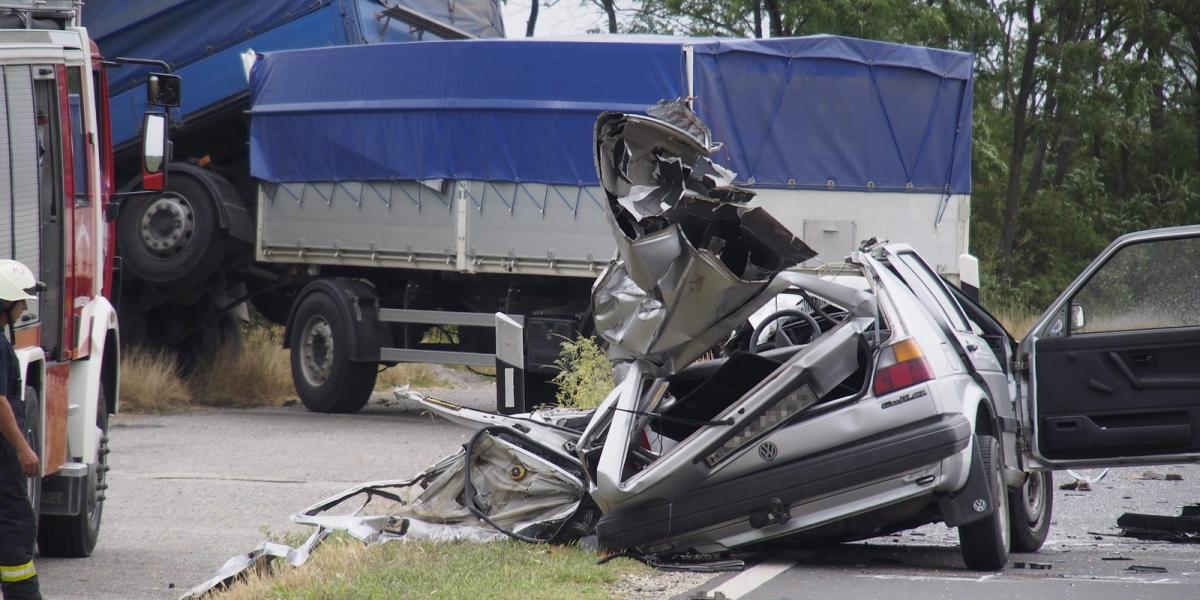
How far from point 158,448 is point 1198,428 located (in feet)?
29.1

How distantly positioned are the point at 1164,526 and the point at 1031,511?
1148 millimetres

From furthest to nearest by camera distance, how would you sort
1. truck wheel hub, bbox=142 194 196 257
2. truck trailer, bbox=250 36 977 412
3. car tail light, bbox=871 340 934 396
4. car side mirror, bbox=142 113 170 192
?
1. truck wheel hub, bbox=142 194 196 257
2. truck trailer, bbox=250 36 977 412
3. car side mirror, bbox=142 113 170 192
4. car tail light, bbox=871 340 934 396

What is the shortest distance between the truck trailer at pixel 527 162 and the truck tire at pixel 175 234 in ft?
2.12

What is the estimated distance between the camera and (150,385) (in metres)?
17.0

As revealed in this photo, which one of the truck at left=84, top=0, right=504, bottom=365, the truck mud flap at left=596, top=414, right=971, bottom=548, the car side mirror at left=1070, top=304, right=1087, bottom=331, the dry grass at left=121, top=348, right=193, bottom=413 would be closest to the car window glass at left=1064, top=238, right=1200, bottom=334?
the car side mirror at left=1070, top=304, right=1087, bottom=331

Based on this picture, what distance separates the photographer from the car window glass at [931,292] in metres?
7.77

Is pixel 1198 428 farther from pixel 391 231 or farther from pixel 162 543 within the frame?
pixel 391 231

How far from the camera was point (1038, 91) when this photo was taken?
1297 inches

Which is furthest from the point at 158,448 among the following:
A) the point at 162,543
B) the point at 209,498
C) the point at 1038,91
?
the point at 1038,91

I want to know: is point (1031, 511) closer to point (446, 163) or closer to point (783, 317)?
point (783, 317)

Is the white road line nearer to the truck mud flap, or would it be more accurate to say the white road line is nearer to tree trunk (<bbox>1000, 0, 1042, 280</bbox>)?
the truck mud flap

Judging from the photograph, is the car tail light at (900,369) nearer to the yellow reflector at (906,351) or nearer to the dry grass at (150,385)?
the yellow reflector at (906,351)

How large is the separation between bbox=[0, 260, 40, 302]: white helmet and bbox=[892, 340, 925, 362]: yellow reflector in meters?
3.77

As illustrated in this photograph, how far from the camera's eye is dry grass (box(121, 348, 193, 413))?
1689 centimetres
